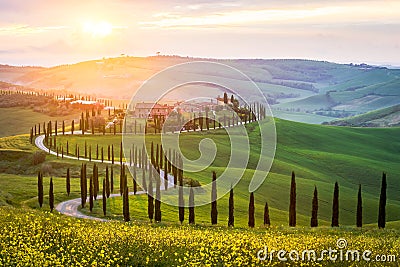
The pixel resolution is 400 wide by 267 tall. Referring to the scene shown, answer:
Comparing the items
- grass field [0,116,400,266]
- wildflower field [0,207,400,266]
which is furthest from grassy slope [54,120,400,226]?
wildflower field [0,207,400,266]

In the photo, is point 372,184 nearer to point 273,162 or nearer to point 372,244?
point 273,162

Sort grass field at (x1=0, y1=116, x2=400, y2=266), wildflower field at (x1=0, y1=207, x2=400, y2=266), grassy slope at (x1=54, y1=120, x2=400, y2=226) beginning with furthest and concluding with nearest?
grassy slope at (x1=54, y1=120, x2=400, y2=226), grass field at (x1=0, y1=116, x2=400, y2=266), wildflower field at (x1=0, y1=207, x2=400, y2=266)

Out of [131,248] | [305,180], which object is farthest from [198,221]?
[305,180]

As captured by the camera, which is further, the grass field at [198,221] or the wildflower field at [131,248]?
the grass field at [198,221]

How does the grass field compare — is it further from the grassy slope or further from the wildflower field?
the grassy slope

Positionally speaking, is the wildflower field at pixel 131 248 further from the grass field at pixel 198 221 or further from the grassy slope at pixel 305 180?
the grassy slope at pixel 305 180

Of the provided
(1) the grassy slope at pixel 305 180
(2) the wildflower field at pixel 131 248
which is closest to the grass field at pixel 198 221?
(2) the wildflower field at pixel 131 248

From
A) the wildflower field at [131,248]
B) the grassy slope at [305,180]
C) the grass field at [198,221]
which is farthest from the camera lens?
the grassy slope at [305,180]

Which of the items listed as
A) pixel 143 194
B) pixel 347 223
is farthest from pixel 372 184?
pixel 143 194

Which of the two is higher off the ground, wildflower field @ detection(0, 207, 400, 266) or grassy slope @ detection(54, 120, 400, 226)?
wildflower field @ detection(0, 207, 400, 266)

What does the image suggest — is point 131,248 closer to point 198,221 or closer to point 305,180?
point 198,221

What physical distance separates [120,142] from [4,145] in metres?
31.9

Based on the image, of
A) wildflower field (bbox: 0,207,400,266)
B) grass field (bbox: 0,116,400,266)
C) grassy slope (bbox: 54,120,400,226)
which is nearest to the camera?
wildflower field (bbox: 0,207,400,266)

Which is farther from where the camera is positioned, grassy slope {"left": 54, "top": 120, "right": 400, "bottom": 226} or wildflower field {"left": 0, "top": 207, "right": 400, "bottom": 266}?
grassy slope {"left": 54, "top": 120, "right": 400, "bottom": 226}
